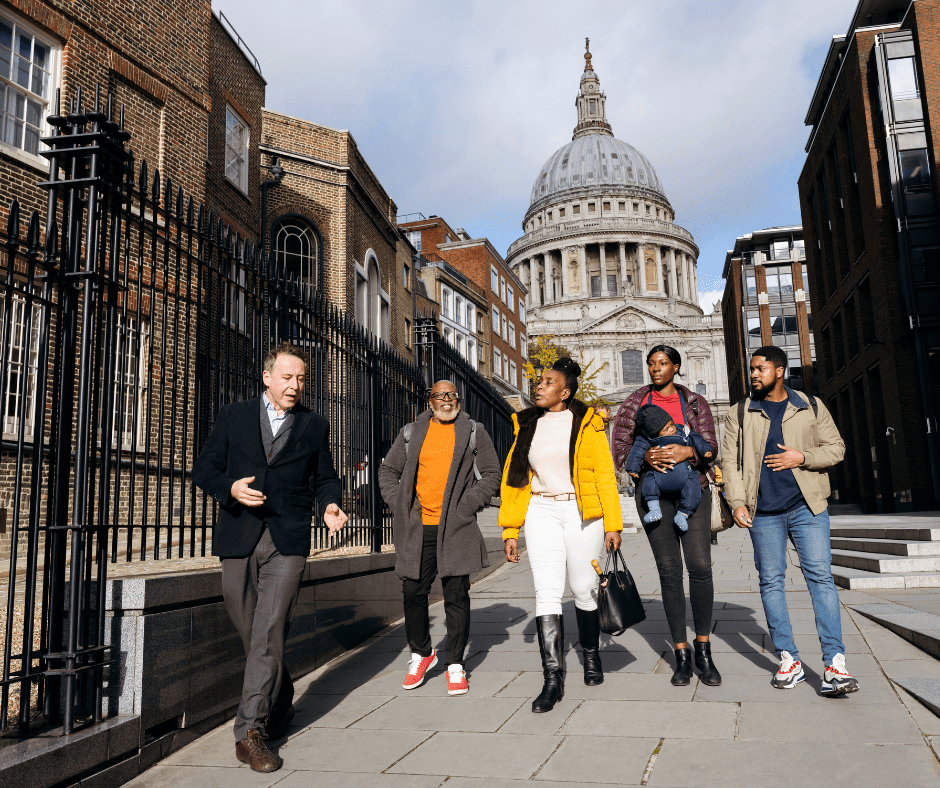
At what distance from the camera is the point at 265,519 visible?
13.1 feet

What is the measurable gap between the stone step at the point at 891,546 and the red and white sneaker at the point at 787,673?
6126 millimetres

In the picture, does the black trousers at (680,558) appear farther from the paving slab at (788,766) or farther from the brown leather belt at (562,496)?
the paving slab at (788,766)

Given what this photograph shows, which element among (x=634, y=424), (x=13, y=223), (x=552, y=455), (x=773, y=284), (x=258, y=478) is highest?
(x=773, y=284)

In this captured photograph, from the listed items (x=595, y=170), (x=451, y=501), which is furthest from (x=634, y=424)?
(x=595, y=170)

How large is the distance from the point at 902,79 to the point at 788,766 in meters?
27.2

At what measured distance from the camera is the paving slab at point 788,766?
10.9ft

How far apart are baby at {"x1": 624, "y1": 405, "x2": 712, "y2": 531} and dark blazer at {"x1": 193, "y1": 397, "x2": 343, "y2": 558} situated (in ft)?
6.27

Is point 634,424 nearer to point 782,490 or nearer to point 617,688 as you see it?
point 782,490

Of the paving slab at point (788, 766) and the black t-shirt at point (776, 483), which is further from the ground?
the black t-shirt at point (776, 483)

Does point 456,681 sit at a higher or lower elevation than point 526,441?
lower

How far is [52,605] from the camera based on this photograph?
12.0 ft

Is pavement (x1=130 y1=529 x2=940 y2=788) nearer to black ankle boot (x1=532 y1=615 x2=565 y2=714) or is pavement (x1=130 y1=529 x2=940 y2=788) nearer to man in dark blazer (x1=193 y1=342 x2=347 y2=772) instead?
black ankle boot (x1=532 y1=615 x2=565 y2=714)

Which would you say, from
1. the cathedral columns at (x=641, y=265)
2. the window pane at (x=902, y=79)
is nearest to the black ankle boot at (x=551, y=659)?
the window pane at (x=902, y=79)

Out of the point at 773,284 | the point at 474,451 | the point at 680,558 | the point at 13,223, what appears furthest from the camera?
the point at 773,284
